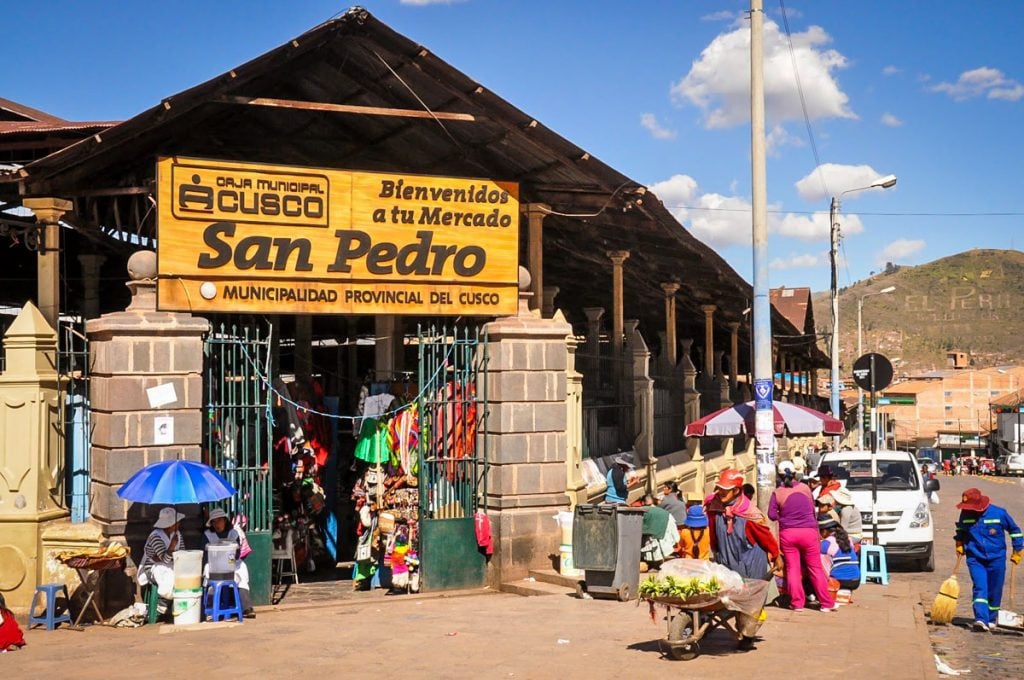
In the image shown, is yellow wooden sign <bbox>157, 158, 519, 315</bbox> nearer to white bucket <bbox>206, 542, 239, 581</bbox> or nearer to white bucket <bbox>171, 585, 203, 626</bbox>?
white bucket <bbox>206, 542, 239, 581</bbox>

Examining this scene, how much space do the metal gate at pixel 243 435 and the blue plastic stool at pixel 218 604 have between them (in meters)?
0.54

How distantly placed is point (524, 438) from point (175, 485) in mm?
4231

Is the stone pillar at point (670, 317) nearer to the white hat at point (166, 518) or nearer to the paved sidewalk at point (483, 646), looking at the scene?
the paved sidewalk at point (483, 646)

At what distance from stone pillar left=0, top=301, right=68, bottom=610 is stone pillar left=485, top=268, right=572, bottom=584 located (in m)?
4.83

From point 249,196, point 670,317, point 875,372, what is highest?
point 249,196

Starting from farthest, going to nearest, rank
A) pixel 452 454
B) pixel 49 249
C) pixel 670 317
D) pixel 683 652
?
pixel 670 317
pixel 452 454
pixel 49 249
pixel 683 652

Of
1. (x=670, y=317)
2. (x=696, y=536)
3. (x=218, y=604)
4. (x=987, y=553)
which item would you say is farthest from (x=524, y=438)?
(x=670, y=317)

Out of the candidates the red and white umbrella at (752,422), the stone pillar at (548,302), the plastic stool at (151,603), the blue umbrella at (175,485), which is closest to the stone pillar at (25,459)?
the plastic stool at (151,603)

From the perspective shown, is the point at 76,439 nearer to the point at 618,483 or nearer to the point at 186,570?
the point at 186,570

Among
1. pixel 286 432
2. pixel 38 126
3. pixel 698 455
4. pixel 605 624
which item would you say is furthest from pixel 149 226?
pixel 698 455

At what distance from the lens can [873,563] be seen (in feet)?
47.2

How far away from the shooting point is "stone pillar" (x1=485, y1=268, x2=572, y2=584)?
13.1 metres

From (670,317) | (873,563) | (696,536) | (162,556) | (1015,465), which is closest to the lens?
(162,556)

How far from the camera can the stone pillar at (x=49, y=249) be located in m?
12.0
